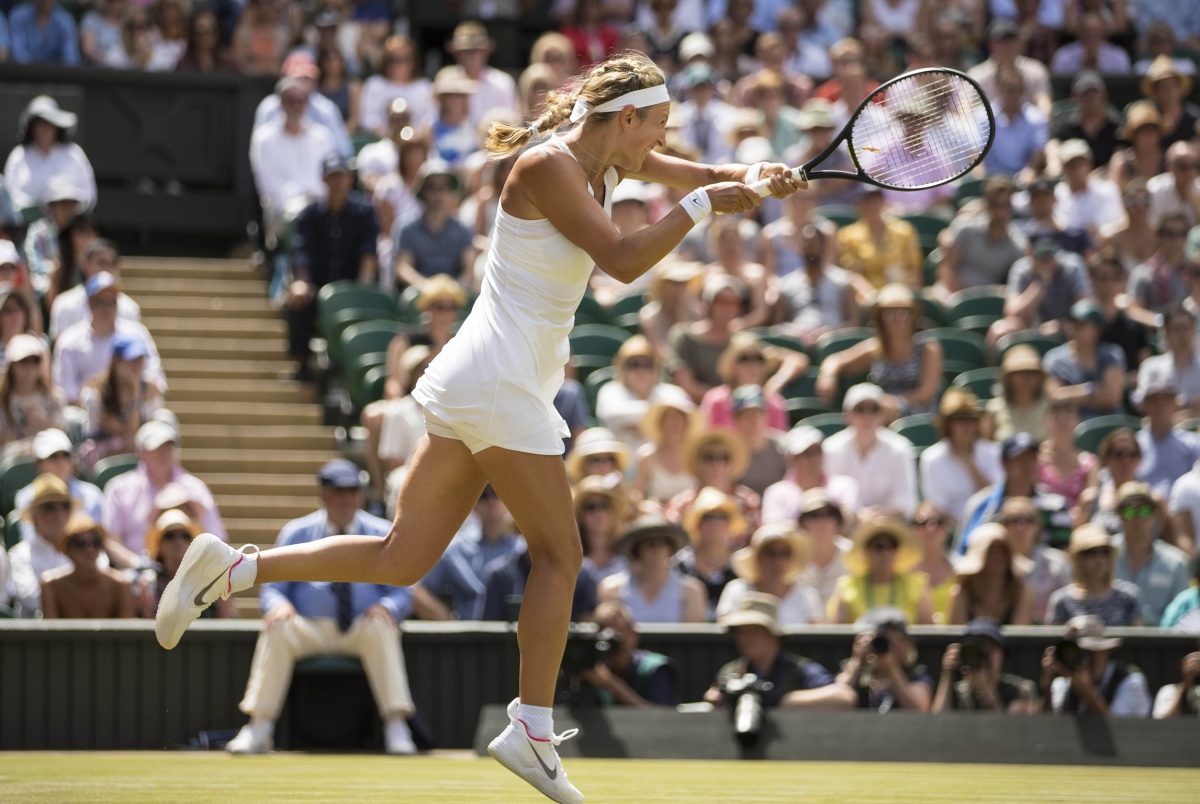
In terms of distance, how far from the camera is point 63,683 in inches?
348

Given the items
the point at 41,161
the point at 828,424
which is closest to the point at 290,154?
the point at 41,161

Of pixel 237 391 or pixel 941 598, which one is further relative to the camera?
pixel 237 391

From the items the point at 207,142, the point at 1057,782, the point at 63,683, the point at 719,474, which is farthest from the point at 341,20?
the point at 1057,782

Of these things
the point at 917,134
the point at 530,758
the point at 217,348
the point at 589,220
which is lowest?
Answer: the point at 530,758

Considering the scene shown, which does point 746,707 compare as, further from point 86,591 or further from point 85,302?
point 85,302

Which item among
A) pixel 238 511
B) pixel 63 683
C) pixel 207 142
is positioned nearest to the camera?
pixel 63 683

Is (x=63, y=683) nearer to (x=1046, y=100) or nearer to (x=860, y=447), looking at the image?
(x=860, y=447)

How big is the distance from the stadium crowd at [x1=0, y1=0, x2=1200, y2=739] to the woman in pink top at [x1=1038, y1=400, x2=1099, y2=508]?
0.8 inches

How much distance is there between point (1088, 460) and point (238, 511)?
477cm

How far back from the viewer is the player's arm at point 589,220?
5164mm

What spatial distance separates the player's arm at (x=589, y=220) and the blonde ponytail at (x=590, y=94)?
204mm

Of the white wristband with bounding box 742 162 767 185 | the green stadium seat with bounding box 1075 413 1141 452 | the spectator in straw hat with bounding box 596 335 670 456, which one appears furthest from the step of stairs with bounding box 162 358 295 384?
the white wristband with bounding box 742 162 767 185

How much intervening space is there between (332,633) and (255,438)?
3.30 m

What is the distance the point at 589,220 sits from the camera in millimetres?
5199
